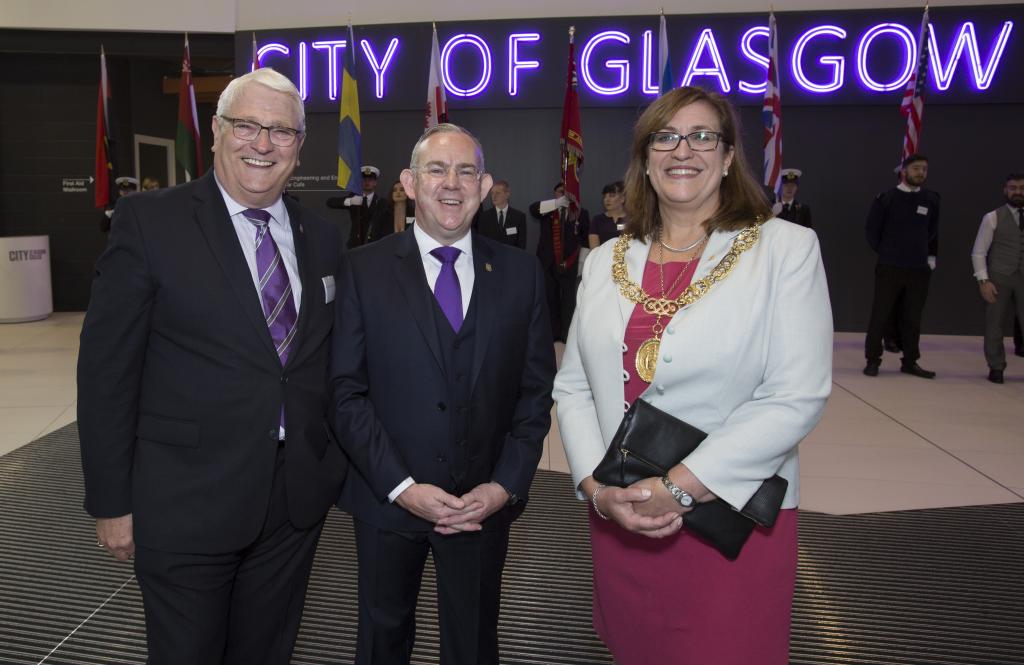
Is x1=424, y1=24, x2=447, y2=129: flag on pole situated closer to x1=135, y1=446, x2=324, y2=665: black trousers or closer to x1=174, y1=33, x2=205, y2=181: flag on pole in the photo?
x1=174, y1=33, x2=205, y2=181: flag on pole

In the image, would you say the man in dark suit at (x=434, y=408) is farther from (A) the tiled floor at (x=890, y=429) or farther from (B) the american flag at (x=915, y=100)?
(B) the american flag at (x=915, y=100)

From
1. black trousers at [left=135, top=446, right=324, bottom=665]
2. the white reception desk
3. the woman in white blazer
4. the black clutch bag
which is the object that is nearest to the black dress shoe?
the woman in white blazer

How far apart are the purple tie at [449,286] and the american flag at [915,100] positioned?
26.1 feet

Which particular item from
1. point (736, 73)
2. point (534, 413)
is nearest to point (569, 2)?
point (736, 73)

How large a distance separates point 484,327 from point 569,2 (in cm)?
921

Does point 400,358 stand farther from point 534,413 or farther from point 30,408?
point 30,408

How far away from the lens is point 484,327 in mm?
1992

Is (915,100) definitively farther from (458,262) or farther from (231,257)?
(231,257)

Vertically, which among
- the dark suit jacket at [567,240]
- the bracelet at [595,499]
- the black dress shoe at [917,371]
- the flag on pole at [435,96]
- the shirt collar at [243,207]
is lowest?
the black dress shoe at [917,371]

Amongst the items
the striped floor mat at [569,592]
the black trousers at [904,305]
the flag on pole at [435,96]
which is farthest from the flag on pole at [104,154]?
the black trousers at [904,305]

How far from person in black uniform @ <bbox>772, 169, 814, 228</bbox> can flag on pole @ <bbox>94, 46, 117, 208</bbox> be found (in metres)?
7.97

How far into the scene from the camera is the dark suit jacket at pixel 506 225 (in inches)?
374

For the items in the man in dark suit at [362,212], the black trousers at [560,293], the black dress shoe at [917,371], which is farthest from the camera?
the black trousers at [560,293]

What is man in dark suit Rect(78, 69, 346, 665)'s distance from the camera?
5.73ft
